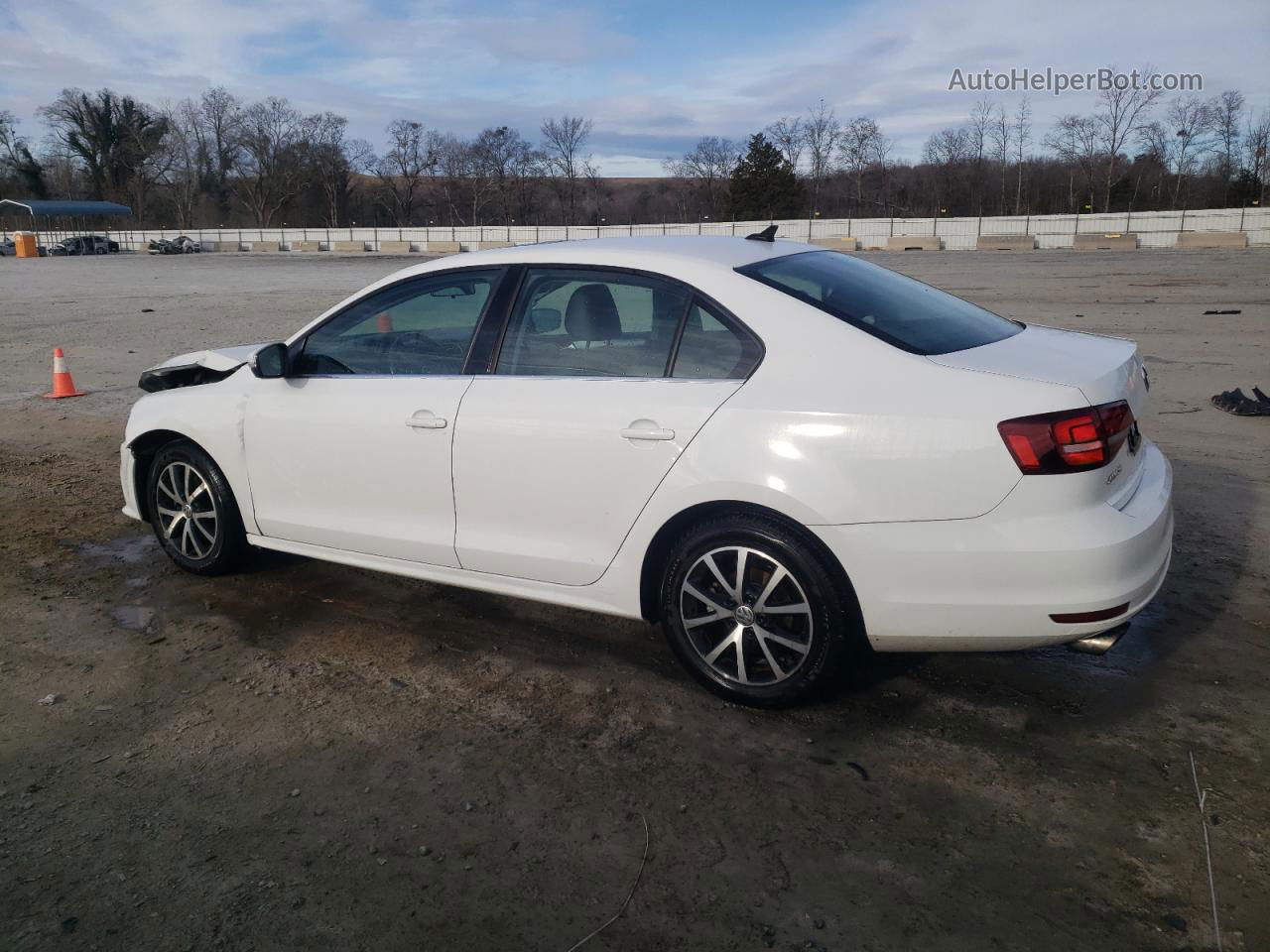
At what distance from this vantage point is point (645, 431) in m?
3.65

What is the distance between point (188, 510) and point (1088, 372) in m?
4.28

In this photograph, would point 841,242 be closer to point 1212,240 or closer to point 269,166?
point 1212,240

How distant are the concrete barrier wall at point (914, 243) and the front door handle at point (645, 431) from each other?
50.1 meters

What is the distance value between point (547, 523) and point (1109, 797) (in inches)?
85.7

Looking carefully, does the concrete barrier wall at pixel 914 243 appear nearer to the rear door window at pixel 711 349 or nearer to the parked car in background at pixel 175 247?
the parked car in background at pixel 175 247

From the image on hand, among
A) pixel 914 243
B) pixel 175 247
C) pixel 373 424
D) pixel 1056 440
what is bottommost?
pixel 373 424

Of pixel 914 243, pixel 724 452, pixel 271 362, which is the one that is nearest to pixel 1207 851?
pixel 724 452

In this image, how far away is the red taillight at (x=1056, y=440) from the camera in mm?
3107

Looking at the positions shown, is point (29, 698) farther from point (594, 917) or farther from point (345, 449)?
point (594, 917)

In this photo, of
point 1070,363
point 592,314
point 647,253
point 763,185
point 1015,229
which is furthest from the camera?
point 763,185

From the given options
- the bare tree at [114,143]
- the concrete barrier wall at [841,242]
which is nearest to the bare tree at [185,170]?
the bare tree at [114,143]

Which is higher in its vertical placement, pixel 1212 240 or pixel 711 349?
pixel 1212 240

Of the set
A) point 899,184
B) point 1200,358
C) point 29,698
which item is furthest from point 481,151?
point 29,698

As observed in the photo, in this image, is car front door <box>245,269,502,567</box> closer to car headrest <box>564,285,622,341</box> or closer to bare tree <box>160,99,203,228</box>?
car headrest <box>564,285,622,341</box>
